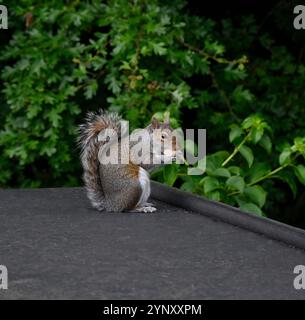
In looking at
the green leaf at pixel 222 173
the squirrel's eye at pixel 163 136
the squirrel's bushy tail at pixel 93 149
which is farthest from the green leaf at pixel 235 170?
the squirrel's bushy tail at pixel 93 149

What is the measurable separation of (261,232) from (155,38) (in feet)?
6.81

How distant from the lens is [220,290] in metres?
2.11

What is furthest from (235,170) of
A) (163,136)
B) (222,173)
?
(163,136)

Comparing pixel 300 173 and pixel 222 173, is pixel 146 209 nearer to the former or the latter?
pixel 222 173

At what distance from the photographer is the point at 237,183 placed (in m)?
3.81

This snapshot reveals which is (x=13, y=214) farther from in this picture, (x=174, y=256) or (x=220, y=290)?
(x=220, y=290)

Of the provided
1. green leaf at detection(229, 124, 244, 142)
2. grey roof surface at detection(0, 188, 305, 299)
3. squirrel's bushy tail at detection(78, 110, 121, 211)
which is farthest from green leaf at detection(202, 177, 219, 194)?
squirrel's bushy tail at detection(78, 110, 121, 211)

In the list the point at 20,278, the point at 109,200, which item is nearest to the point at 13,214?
the point at 109,200

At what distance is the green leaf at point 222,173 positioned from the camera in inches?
152

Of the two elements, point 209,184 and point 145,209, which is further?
point 209,184

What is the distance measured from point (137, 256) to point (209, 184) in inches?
54.5

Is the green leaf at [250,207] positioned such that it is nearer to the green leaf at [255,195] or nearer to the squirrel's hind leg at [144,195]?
the green leaf at [255,195]

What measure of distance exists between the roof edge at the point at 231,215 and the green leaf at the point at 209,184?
0.70ft

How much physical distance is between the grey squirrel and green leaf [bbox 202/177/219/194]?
0.33 metres
